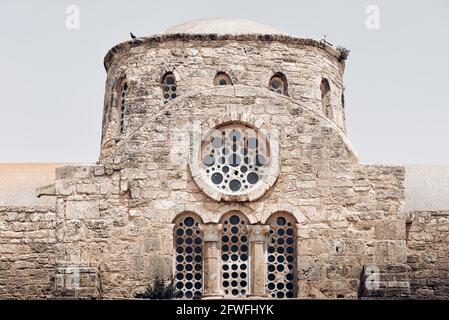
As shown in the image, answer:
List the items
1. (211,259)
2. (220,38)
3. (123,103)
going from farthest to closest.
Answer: (123,103) < (220,38) < (211,259)

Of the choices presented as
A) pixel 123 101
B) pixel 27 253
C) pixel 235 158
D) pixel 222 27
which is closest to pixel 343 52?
pixel 222 27

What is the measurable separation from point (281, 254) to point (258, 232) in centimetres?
59

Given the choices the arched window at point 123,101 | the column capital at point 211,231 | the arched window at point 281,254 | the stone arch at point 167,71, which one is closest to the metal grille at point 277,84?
the stone arch at point 167,71

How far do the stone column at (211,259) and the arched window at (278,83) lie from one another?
20.3ft

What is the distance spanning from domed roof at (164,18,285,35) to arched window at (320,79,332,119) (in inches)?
61.6

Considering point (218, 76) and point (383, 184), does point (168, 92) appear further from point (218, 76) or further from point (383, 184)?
point (383, 184)

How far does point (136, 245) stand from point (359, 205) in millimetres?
3941

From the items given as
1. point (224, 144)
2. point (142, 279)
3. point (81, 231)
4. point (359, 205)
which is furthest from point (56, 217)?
point (359, 205)

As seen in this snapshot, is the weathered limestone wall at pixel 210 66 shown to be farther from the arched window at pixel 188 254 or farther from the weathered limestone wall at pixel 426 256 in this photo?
the arched window at pixel 188 254

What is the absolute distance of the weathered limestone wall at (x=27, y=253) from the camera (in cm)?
2088

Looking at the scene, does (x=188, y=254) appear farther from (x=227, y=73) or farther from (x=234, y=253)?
(x=227, y=73)

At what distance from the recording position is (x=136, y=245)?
19547 mm

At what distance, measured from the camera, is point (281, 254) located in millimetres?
19875
